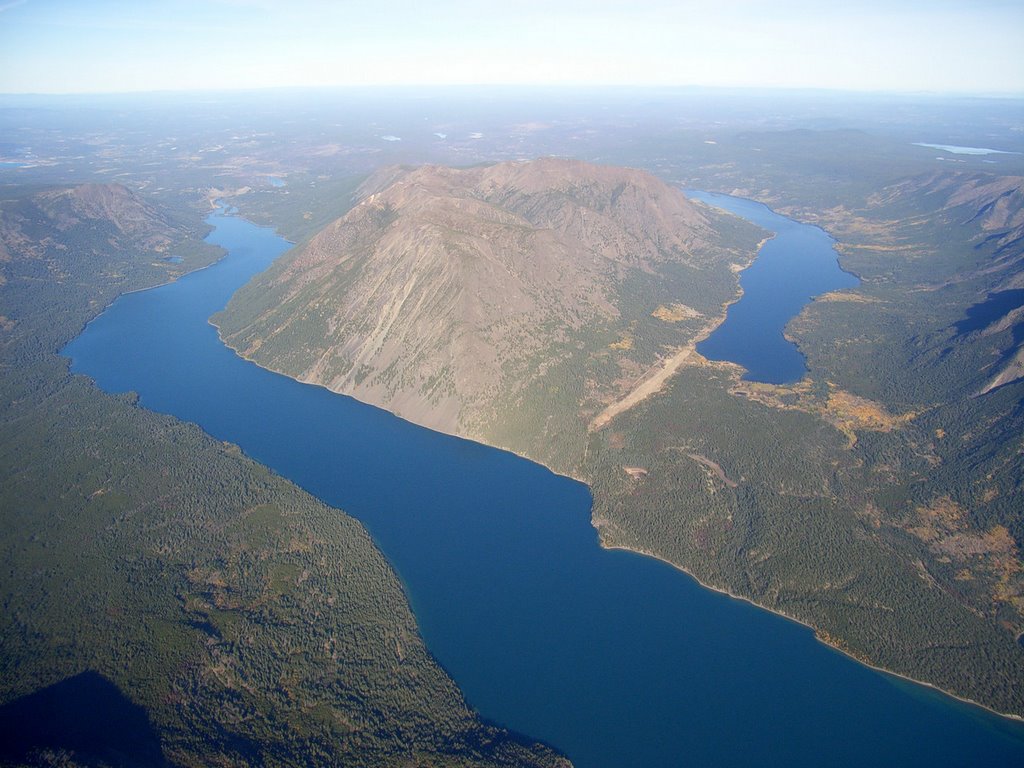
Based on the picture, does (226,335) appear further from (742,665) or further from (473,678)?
(742,665)

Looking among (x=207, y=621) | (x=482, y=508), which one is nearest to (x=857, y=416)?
(x=482, y=508)

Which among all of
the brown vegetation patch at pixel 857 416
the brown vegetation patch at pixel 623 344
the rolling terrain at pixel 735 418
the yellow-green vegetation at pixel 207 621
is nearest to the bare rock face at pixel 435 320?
the rolling terrain at pixel 735 418

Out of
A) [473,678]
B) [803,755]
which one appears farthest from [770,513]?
[473,678]

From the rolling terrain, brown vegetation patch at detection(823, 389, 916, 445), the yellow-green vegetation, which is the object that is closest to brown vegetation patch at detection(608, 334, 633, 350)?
the rolling terrain

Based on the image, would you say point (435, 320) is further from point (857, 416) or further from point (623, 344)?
point (857, 416)

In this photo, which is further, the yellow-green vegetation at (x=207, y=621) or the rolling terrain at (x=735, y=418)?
the rolling terrain at (x=735, y=418)

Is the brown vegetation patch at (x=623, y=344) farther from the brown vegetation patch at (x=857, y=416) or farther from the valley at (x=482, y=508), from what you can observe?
the brown vegetation patch at (x=857, y=416)
